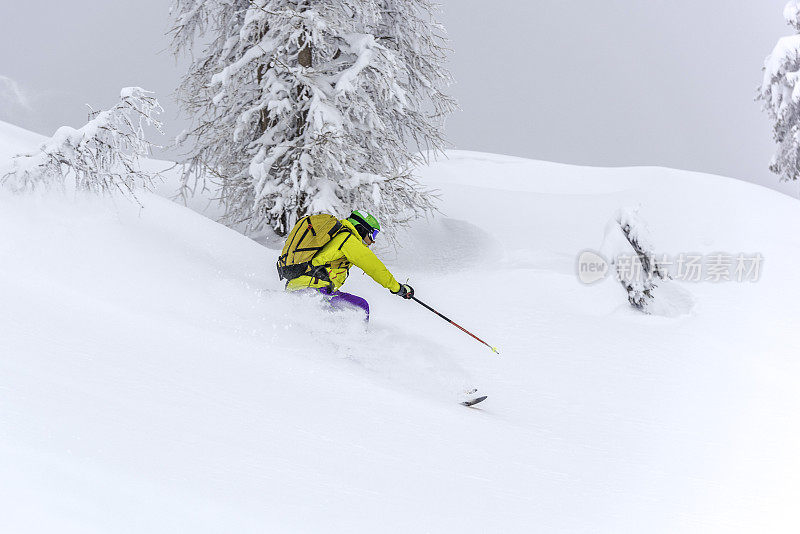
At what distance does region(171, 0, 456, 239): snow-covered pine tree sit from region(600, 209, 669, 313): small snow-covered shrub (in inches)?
133

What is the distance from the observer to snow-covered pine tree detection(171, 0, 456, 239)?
10164mm

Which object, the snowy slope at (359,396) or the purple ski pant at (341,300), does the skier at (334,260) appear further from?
the snowy slope at (359,396)

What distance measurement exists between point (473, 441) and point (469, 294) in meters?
4.72

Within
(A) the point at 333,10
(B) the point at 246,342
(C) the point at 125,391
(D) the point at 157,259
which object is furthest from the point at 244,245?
(C) the point at 125,391

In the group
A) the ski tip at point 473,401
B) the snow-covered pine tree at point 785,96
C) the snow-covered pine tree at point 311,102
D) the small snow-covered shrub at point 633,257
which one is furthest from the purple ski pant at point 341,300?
the snow-covered pine tree at point 785,96

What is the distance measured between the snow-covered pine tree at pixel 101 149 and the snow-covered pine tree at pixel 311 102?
3.33m

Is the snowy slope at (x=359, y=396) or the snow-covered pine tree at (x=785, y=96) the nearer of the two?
the snowy slope at (x=359, y=396)

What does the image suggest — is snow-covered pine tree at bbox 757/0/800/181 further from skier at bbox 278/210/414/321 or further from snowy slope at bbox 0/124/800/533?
skier at bbox 278/210/414/321

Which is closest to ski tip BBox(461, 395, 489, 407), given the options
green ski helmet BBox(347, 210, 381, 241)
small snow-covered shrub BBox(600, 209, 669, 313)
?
green ski helmet BBox(347, 210, 381, 241)

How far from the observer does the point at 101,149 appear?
664 cm

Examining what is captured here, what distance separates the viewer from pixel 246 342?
498cm

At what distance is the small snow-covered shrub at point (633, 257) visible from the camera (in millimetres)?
8188

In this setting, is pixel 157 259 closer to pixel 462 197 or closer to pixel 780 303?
pixel 780 303

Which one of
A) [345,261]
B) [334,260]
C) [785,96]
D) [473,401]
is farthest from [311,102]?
[785,96]
